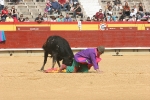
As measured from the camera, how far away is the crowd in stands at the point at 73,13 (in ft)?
66.5

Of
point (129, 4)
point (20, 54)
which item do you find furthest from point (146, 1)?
point (20, 54)

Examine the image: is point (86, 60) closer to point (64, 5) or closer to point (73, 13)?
point (73, 13)

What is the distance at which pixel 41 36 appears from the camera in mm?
18969

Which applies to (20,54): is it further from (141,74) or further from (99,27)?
(141,74)

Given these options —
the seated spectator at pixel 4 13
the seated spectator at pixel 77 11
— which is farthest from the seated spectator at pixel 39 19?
the seated spectator at pixel 77 11

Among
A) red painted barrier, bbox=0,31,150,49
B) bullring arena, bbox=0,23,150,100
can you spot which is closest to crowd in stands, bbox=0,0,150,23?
red painted barrier, bbox=0,31,150,49

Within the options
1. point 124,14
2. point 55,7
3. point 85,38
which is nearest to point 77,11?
point 55,7

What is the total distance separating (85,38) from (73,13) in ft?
8.72

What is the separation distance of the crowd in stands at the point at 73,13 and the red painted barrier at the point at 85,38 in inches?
47.3

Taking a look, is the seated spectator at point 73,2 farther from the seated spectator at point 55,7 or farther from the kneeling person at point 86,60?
the kneeling person at point 86,60

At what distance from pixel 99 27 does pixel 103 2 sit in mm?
3783

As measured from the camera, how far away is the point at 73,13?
21.5m

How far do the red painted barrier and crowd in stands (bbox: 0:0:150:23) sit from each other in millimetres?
1200

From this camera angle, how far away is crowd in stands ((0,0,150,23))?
798 inches
